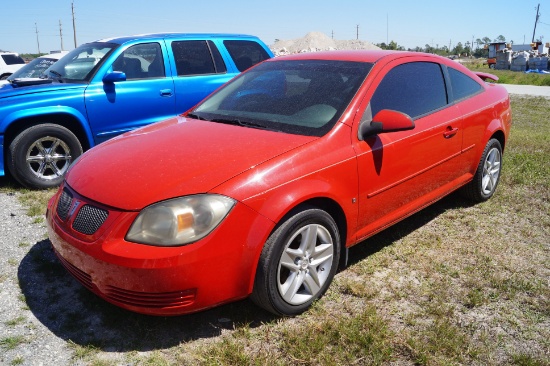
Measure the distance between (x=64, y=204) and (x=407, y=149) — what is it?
2.36 meters

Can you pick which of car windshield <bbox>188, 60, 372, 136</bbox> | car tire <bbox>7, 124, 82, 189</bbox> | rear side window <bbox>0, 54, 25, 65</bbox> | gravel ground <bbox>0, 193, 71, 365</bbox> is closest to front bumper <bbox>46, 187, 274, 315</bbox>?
gravel ground <bbox>0, 193, 71, 365</bbox>

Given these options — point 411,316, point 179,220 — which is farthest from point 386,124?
point 179,220

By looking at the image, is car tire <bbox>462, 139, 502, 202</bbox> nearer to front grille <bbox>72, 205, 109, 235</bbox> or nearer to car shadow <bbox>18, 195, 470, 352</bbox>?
car shadow <bbox>18, 195, 470, 352</bbox>

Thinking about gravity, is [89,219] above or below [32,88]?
below

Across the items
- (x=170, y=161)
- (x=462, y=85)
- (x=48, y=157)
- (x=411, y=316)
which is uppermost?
(x=462, y=85)

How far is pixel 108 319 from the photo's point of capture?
9.68 ft

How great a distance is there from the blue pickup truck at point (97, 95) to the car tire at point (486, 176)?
11.2 feet

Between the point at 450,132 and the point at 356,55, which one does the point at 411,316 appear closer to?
the point at 450,132

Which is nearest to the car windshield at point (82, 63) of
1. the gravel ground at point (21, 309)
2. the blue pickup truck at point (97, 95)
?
the blue pickup truck at point (97, 95)

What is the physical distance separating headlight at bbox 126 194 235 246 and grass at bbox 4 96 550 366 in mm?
644

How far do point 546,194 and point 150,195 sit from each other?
14.8 feet

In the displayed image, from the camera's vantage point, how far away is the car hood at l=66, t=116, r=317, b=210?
265 centimetres

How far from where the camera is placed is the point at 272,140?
10.1ft

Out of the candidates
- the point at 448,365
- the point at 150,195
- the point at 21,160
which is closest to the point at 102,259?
the point at 150,195
